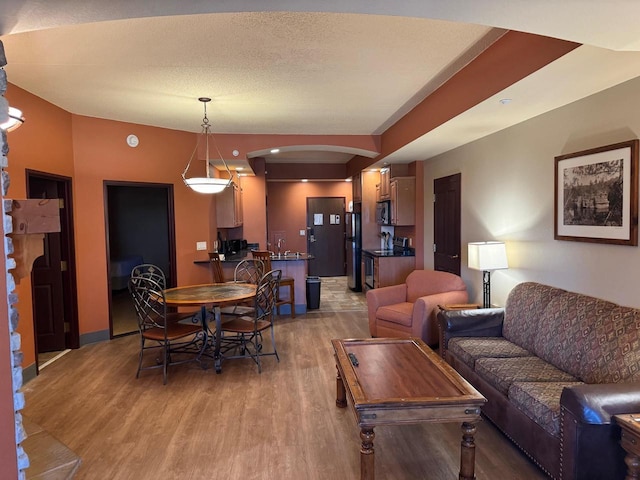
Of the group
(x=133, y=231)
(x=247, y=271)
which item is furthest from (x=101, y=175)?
(x=133, y=231)

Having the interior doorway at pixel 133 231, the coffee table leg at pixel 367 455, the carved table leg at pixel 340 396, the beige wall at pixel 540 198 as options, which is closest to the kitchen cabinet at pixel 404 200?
the beige wall at pixel 540 198

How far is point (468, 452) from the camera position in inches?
84.1

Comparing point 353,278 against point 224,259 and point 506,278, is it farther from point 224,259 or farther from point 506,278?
point 506,278

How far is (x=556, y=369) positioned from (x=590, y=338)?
33 centimetres

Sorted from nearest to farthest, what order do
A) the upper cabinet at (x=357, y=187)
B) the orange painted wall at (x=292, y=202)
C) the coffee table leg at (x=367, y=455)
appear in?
the coffee table leg at (x=367, y=455) < the upper cabinet at (x=357, y=187) < the orange painted wall at (x=292, y=202)

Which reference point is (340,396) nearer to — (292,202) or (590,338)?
(590,338)

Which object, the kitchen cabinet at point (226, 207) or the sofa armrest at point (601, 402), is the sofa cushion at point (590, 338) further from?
the kitchen cabinet at point (226, 207)

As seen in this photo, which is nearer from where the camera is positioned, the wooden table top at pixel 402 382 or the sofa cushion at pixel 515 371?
the wooden table top at pixel 402 382

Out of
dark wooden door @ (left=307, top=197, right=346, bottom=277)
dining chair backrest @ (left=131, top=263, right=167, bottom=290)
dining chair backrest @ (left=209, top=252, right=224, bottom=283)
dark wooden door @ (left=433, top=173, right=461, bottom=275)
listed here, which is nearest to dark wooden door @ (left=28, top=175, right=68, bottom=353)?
dining chair backrest @ (left=131, top=263, right=167, bottom=290)

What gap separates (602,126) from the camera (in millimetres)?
2783

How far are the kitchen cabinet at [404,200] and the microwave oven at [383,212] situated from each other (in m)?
0.37

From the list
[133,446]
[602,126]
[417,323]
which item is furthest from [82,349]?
[602,126]

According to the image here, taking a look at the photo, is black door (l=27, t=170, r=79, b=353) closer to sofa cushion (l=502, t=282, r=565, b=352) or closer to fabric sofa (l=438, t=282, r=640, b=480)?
fabric sofa (l=438, t=282, r=640, b=480)

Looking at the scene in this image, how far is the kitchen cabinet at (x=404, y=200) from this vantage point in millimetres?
6254
